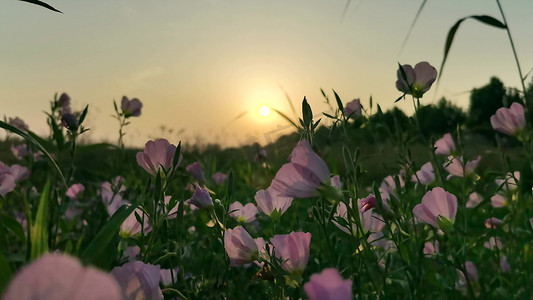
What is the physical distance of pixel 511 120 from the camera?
5.75ft

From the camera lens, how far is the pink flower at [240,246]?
3.53ft

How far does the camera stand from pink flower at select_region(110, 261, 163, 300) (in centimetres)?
66

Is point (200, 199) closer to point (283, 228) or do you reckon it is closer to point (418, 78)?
point (418, 78)

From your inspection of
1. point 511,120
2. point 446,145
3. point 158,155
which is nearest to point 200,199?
point 158,155

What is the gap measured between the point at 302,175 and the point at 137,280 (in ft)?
1.00

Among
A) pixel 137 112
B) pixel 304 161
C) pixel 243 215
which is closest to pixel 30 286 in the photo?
pixel 304 161

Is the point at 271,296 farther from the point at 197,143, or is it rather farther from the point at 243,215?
the point at 197,143

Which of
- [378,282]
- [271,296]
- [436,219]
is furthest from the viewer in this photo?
[436,219]

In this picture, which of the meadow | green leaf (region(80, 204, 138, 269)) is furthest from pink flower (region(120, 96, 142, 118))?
green leaf (region(80, 204, 138, 269))

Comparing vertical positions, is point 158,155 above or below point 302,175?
above

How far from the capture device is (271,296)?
1.17 metres

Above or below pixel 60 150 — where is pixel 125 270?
below

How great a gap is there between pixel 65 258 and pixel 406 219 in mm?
1075

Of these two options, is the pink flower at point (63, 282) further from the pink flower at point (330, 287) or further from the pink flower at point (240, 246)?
the pink flower at point (240, 246)
